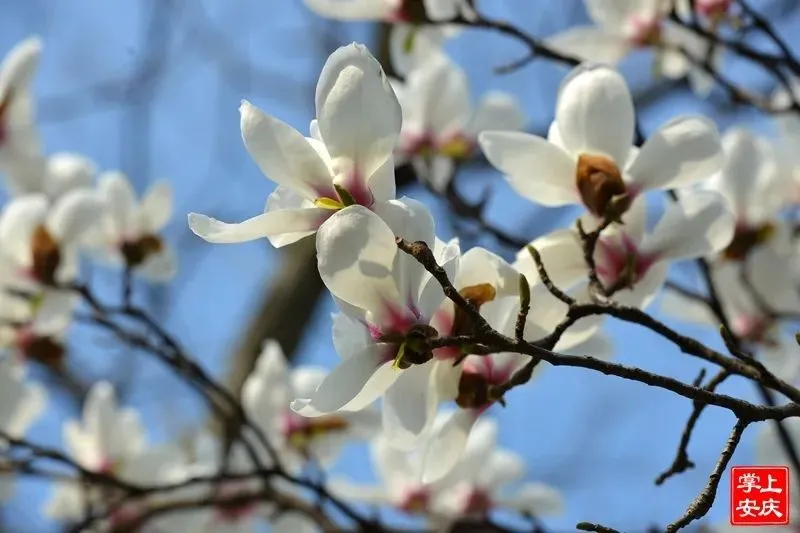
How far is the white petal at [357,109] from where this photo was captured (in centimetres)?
47

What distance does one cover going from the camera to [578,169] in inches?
23.9

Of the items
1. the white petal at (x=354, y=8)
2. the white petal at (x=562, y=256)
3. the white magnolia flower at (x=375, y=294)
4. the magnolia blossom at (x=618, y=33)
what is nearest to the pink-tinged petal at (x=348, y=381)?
the white magnolia flower at (x=375, y=294)

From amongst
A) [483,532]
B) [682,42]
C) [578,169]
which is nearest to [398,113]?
[578,169]

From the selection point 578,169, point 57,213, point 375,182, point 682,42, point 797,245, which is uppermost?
point 682,42

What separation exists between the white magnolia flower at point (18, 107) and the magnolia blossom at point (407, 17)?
1.16 feet

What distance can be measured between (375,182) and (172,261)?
761 millimetres

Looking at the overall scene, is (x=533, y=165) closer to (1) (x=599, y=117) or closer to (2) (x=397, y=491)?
(1) (x=599, y=117)

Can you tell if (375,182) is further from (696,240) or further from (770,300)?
(770,300)

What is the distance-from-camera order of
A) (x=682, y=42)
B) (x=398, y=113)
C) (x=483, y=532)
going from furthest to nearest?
(x=682, y=42) → (x=483, y=532) → (x=398, y=113)

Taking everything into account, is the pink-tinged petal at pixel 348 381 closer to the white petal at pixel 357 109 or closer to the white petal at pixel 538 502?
the white petal at pixel 357 109

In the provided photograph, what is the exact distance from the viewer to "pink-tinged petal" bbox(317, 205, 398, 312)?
433 mm

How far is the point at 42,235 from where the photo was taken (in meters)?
0.98

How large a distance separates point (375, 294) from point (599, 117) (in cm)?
23

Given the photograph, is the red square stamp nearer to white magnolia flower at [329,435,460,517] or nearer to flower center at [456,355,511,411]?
flower center at [456,355,511,411]
